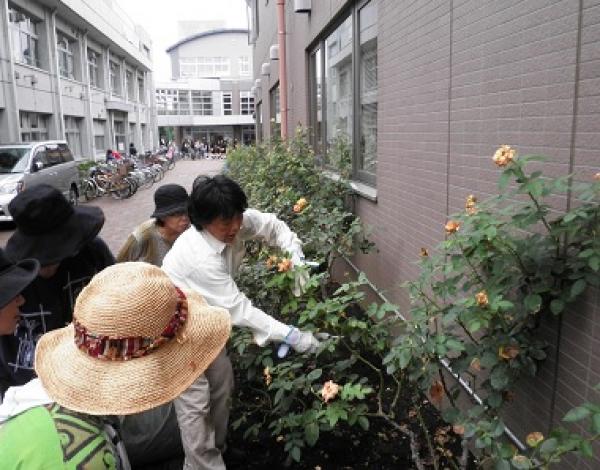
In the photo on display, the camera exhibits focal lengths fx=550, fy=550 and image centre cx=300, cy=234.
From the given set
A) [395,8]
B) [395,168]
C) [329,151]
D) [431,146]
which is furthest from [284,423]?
[329,151]

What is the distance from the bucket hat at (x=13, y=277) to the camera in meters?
1.71

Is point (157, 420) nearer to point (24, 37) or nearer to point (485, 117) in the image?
point (485, 117)

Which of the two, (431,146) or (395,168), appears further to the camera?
(395,168)

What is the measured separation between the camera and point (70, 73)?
85.5ft

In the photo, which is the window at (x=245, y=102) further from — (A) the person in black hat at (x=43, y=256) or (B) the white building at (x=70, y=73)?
(A) the person in black hat at (x=43, y=256)

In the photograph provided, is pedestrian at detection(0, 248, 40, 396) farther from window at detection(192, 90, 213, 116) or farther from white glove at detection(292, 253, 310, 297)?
window at detection(192, 90, 213, 116)

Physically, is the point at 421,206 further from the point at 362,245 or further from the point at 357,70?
the point at 357,70

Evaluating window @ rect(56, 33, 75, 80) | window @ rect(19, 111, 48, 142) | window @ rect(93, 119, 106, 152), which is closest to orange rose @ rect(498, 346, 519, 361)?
window @ rect(19, 111, 48, 142)

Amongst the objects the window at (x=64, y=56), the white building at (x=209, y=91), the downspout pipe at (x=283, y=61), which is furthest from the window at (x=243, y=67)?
the downspout pipe at (x=283, y=61)

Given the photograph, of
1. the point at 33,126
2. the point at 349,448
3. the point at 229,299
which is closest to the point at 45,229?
the point at 229,299

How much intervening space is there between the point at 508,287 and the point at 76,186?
16.5 metres

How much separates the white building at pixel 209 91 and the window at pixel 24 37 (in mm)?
37655

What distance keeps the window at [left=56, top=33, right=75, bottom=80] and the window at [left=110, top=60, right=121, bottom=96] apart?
26.4ft

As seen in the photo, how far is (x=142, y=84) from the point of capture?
4469 centimetres
